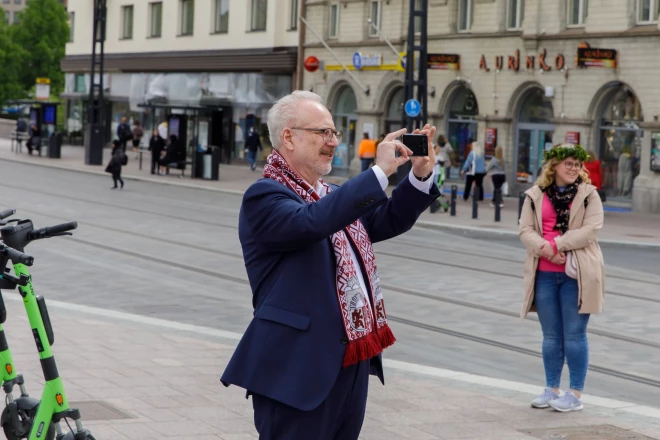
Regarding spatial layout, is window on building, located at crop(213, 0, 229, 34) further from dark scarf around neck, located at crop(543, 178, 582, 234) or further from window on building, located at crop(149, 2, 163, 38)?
dark scarf around neck, located at crop(543, 178, 582, 234)

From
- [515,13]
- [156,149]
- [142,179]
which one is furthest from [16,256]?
[156,149]

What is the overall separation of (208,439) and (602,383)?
381cm

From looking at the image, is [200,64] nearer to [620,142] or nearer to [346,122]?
[346,122]

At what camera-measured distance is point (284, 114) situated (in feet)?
13.9

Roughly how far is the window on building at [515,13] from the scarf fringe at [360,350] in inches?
1177

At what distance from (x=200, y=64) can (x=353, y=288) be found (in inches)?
1794

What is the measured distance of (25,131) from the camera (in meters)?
56.2

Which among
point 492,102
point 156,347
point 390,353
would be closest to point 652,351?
point 390,353

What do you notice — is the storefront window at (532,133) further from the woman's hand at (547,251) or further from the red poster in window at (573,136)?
the woman's hand at (547,251)

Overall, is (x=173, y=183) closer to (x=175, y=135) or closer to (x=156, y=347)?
(x=175, y=135)

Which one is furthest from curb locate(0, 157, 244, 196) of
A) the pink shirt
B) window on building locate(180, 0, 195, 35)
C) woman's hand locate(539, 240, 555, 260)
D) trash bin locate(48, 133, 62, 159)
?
woman's hand locate(539, 240, 555, 260)

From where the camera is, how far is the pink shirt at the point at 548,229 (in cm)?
807

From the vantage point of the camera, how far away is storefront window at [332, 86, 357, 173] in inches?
1598

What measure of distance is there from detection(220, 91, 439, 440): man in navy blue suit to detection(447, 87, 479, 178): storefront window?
3118cm
